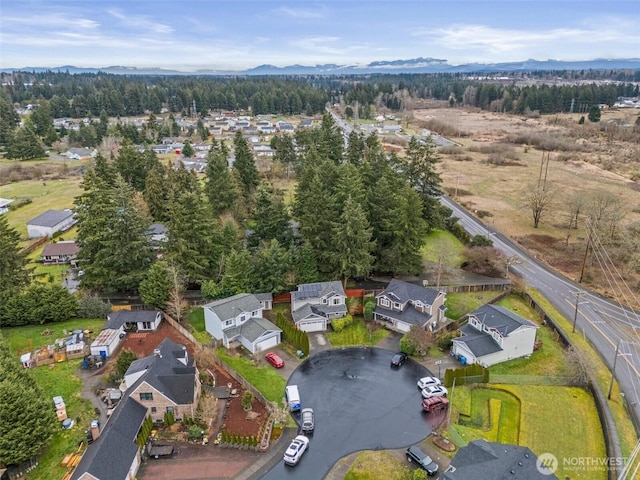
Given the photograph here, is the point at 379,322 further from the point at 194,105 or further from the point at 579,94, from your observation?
the point at 579,94

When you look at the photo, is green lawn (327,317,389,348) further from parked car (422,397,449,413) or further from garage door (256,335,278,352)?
parked car (422,397,449,413)

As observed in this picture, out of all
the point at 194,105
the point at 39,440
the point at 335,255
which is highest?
the point at 194,105

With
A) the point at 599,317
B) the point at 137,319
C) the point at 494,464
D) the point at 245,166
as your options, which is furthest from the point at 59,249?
the point at 599,317

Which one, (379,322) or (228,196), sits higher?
(228,196)

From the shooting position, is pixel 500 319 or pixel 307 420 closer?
pixel 307 420

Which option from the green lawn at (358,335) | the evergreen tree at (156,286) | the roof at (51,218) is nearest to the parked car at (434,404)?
the green lawn at (358,335)

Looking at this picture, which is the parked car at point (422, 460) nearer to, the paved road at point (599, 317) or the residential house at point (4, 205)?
the paved road at point (599, 317)

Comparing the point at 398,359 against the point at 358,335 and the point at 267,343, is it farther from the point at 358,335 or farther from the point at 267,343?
the point at 267,343

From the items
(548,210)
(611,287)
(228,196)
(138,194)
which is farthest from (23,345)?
(548,210)
